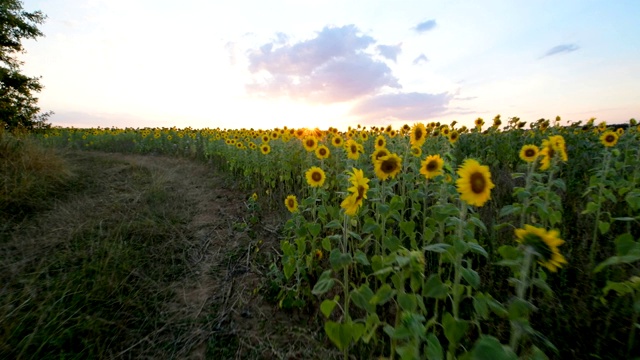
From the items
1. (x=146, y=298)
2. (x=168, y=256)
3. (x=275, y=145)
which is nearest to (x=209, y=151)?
(x=275, y=145)

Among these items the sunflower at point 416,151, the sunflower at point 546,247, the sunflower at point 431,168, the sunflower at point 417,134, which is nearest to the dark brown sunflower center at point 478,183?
the sunflower at point 546,247

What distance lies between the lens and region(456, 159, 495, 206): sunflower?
1.81m

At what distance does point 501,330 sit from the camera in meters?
2.01

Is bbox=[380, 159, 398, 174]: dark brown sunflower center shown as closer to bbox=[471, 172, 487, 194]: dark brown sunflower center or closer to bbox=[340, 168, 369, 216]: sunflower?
bbox=[340, 168, 369, 216]: sunflower

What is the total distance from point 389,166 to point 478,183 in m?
0.74

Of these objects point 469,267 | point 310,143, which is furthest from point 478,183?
point 310,143

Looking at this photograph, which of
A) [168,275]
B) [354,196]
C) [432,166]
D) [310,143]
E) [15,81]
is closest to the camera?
[354,196]

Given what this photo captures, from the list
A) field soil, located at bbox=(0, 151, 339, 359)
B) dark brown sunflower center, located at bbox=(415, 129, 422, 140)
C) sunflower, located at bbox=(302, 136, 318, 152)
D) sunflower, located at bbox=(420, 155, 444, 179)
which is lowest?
field soil, located at bbox=(0, 151, 339, 359)

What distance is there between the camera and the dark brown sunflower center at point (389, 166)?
241cm

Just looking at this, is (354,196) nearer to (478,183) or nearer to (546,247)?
(478,183)

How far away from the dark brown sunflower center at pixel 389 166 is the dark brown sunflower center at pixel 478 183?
0.67m

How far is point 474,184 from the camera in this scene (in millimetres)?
1842

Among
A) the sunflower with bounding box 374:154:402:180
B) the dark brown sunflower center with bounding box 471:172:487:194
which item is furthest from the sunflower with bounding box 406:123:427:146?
the dark brown sunflower center with bounding box 471:172:487:194

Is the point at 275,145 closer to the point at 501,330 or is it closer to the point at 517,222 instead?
the point at 517,222
